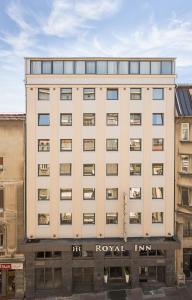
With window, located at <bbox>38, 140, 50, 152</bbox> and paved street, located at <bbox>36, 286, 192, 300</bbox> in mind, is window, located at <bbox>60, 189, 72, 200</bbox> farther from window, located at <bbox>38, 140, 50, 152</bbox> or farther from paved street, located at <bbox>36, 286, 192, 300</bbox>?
paved street, located at <bbox>36, 286, 192, 300</bbox>

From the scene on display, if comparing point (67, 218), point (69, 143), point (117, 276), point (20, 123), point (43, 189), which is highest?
point (20, 123)

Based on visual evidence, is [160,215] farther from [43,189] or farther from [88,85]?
[88,85]

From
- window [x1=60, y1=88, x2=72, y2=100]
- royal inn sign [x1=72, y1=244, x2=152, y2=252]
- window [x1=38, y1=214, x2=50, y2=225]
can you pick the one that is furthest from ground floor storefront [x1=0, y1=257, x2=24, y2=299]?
window [x1=60, y1=88, x2=72, y2=100]

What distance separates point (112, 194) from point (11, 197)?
1277 cm

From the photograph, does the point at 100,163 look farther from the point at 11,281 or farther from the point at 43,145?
the point at 11,281

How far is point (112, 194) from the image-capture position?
38.3m

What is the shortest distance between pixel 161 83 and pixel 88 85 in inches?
364

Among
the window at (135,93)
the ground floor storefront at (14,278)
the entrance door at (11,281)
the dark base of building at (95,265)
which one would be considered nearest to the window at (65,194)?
Result: the dark base of building at (95,265)

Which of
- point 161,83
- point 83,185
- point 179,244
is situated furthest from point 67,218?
point 161,83

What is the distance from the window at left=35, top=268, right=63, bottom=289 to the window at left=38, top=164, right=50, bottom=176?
1192 centimetres

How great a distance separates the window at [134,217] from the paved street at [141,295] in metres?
8.22

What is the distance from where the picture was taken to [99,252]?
122ft

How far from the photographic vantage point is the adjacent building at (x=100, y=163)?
37656 mm

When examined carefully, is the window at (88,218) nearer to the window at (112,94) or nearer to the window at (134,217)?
the window at (134,217)
